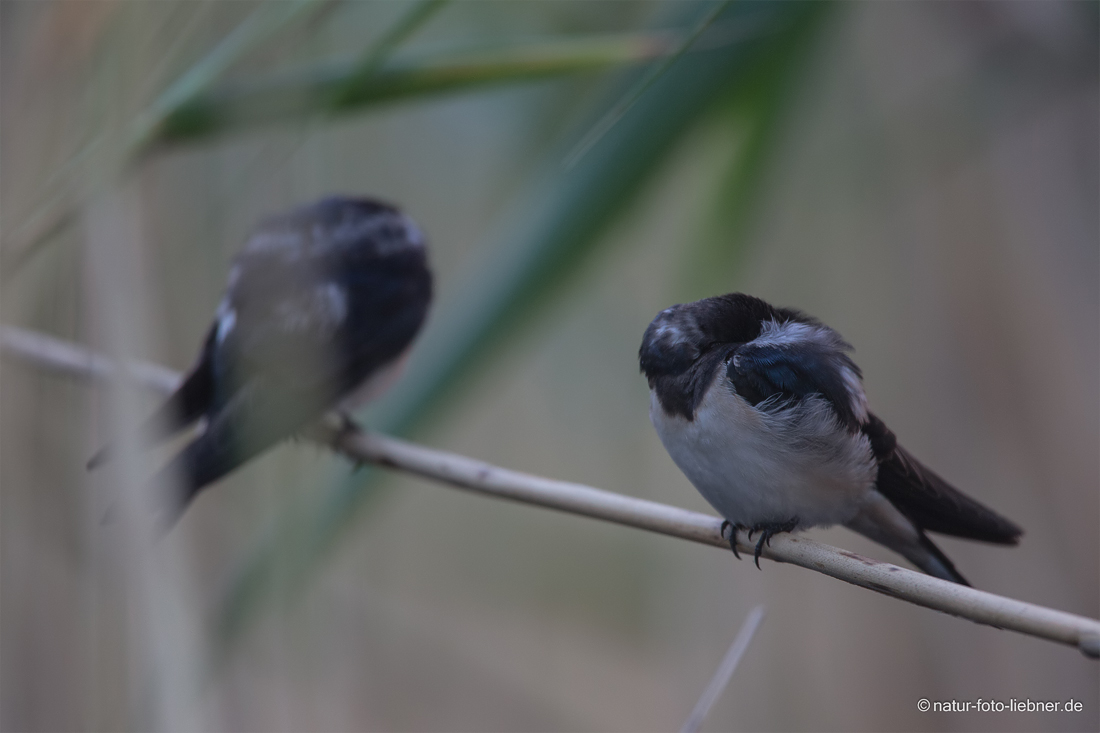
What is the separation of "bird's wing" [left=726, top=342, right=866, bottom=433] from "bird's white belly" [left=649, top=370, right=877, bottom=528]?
0.01 meters

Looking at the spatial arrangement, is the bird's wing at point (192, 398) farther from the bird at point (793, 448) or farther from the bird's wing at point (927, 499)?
the bird's wing at point (927, 499)

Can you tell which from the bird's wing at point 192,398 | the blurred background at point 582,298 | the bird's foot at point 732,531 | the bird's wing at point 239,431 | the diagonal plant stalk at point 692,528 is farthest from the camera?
the bird's wing at point 192,398

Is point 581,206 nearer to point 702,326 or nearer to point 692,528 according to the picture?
point 702,326

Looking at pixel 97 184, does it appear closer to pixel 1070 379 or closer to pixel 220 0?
pixel 220 0

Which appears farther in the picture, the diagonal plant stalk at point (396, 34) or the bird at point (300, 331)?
the bird at point (300, 331)

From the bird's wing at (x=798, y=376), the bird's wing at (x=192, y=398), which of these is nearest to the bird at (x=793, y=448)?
the bird's wing at (x=798, y=376)

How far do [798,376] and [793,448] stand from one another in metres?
0.07

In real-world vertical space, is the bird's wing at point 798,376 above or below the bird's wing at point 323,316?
above

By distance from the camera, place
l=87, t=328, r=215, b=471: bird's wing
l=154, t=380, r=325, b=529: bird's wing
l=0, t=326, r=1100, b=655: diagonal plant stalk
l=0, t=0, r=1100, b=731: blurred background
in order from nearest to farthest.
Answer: l=0, t=326, r=1100, b=655: diagonal plant stalk
l=0, t=0, r=1100, b=731: blurred background
l=154, t=380, r=325, b=529: bird's wing
l=87, t=328, r=215, b=471: bird's wing

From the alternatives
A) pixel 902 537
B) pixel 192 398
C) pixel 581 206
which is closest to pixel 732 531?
pixel 902 537

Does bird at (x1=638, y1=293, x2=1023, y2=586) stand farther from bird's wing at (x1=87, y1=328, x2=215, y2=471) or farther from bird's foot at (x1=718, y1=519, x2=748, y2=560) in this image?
bird's wing at (x1=87, y1=328, x2=215, y2=471)

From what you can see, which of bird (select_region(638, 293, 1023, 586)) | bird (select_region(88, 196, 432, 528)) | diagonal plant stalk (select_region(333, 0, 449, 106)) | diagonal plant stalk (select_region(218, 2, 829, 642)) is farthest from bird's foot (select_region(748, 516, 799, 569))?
bird (select_region(88, 196, 432, 528))

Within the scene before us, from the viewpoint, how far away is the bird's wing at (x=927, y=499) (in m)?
0.63

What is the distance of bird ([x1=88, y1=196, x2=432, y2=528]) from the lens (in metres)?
1.14
